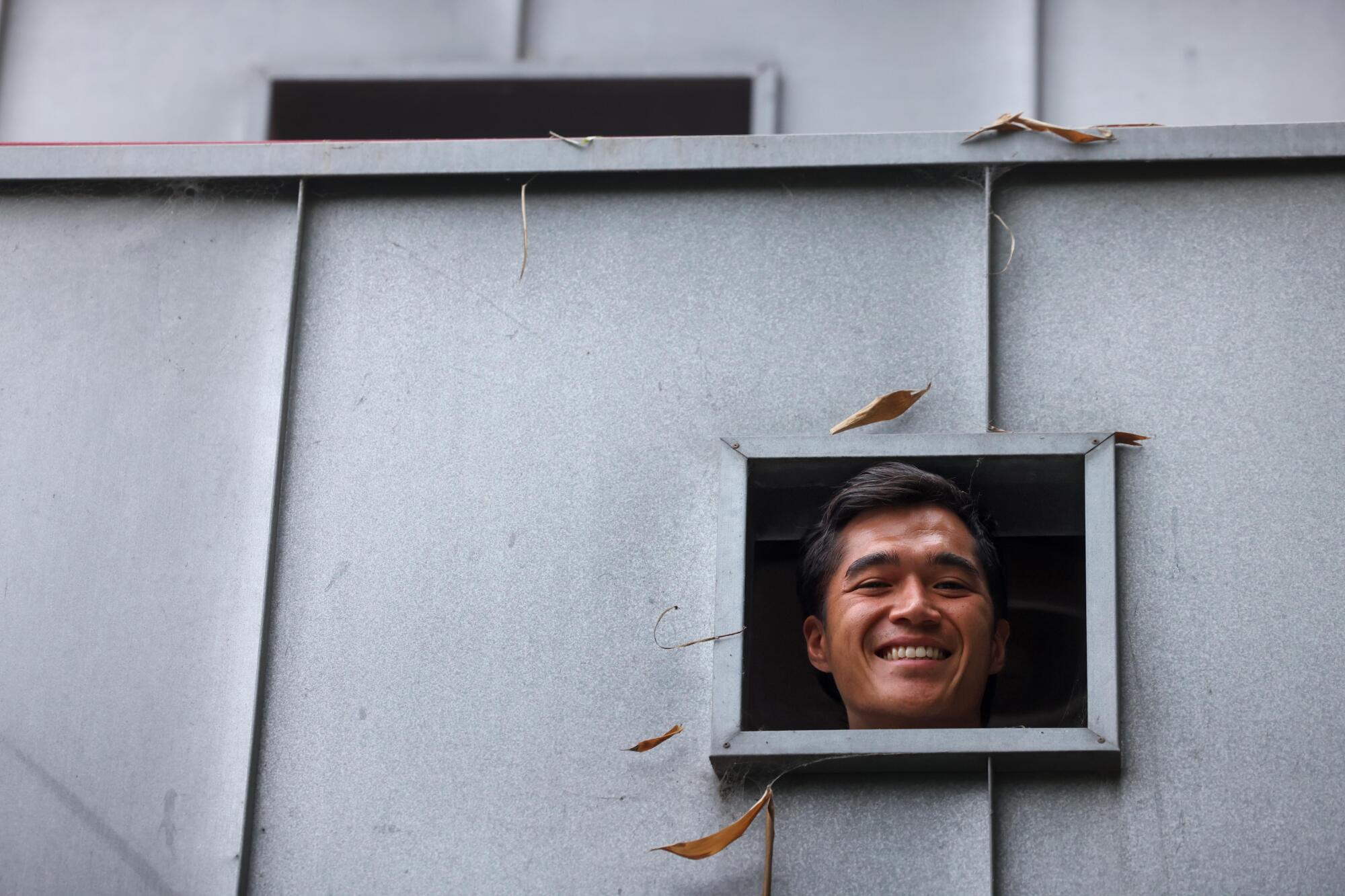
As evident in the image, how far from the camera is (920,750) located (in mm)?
4574

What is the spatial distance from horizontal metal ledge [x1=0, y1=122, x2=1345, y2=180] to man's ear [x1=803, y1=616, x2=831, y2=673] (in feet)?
4.22

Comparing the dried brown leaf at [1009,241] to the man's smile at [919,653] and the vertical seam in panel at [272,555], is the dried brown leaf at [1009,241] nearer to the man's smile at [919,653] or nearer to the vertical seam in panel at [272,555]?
the man's smile at [919,653]

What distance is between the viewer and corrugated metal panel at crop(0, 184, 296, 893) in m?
4.88

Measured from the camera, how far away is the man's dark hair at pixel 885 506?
5031 mm

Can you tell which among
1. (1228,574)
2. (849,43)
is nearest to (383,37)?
(849,43)

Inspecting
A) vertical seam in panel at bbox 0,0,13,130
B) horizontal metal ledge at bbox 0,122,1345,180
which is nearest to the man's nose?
horizontal metal ledge at bbox 0,122,1345,180

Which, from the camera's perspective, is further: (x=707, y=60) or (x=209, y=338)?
(x=707, y=60)

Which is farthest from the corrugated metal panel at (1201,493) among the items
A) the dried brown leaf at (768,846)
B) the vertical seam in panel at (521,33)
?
the vertical seam in panel at (521,33)

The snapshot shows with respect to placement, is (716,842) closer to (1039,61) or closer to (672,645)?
(672,645)

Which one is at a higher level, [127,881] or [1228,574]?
[1228,574]

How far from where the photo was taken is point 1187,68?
786 cm

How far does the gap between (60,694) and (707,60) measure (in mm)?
4276

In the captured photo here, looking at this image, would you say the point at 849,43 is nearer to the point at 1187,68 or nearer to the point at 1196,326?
the point at 1187,68

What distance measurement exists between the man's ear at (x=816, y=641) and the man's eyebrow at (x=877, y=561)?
244 millimetres
